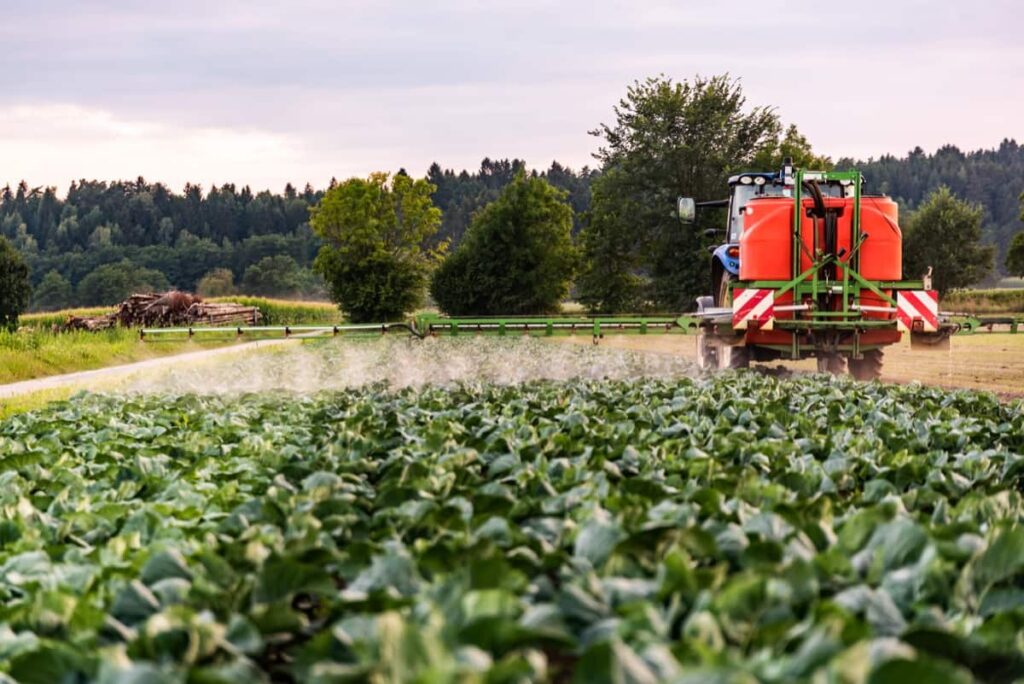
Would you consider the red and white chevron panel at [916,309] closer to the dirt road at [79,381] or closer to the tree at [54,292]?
the dirt road at [79,381]

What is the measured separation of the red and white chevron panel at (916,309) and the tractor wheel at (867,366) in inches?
41.6

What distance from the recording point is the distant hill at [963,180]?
468ft

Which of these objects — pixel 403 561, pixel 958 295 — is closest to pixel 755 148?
pixel 958 295

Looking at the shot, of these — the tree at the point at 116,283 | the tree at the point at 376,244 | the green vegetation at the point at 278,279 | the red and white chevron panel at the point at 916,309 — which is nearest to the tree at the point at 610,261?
the tree at the point at 376,244

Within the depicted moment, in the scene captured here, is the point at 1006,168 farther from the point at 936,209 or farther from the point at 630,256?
the point at 630,256

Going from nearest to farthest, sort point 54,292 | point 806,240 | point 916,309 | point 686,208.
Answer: point 916,309 < point 806,240 < point 686,208 < point 54,292

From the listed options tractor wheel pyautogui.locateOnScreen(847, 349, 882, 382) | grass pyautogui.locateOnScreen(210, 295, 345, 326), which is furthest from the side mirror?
grass pyautogui.locateOnScreen(210, 295, 345, 326)

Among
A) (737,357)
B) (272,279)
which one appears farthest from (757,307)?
(272,279)

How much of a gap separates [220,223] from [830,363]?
122748 millimetres

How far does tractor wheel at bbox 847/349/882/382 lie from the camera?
52.9ft

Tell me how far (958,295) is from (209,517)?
73.8 metres

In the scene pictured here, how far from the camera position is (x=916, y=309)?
15172 millimetres

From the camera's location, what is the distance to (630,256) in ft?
180

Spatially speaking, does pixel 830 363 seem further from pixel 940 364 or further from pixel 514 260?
pixel 514 260
